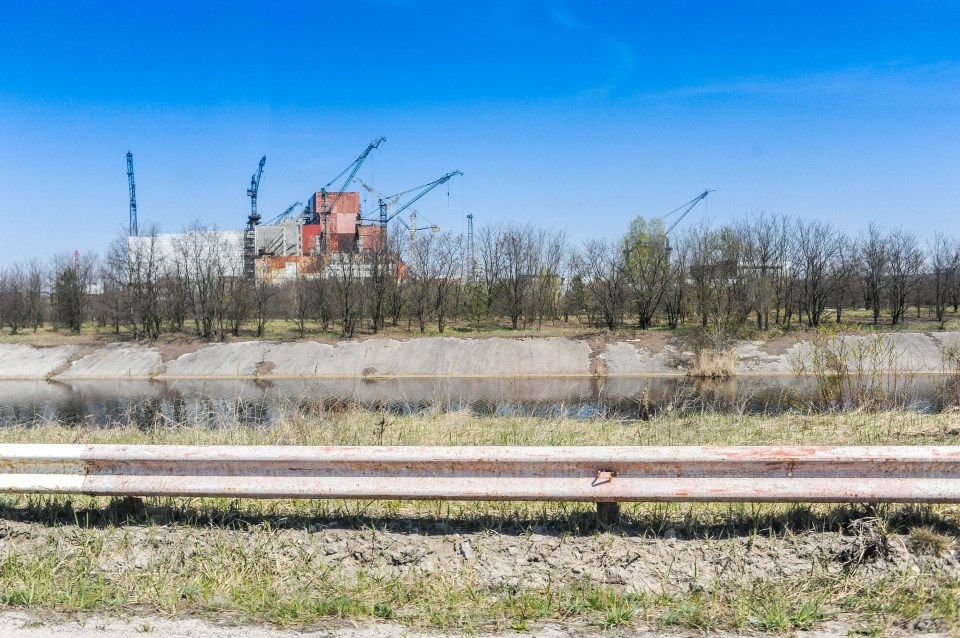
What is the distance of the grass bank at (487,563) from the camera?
426 cm

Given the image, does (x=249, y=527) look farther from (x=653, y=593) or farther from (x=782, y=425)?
(x=782, y=425)

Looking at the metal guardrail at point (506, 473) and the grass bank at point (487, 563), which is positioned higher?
the metal guardrail at point (506, 473)

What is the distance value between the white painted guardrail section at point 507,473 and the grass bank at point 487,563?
12.8 inches

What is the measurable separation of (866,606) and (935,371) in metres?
30.6

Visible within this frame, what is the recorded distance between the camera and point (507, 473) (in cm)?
500

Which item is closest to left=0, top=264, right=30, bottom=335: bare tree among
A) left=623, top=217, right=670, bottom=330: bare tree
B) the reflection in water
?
the reflection in water

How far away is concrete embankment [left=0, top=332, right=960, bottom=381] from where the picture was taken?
3641 centimetres

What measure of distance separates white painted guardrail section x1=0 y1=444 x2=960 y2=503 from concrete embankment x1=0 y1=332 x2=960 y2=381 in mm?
30380

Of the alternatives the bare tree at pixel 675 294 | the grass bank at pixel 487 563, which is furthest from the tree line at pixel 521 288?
the grass bank at pixel 487 563

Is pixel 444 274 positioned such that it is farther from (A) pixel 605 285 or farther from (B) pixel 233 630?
(B) pixel 233 630

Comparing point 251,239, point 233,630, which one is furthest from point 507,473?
point 251,239

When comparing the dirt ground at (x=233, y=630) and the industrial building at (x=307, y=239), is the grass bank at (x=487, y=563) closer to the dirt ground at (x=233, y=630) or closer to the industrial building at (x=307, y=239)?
the dirt ground at (x=233, y=630)

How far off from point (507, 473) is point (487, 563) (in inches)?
24.3

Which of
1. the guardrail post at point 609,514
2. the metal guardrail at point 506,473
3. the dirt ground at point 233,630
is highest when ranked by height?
the metal guardrail at point 506,473
